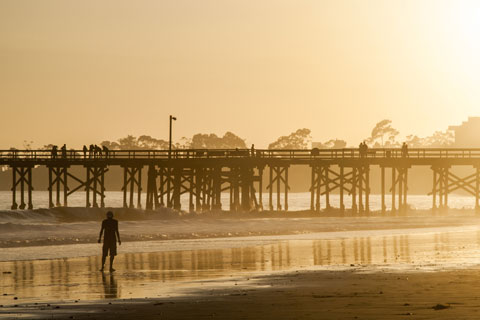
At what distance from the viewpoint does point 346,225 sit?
155 ft

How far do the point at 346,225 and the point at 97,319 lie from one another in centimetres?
3434

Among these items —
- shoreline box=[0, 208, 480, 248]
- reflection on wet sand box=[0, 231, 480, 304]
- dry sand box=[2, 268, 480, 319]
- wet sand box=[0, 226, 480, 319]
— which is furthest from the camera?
shoreline box=[0, 208, 480, 248]

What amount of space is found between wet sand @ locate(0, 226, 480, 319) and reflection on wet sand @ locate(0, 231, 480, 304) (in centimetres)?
2

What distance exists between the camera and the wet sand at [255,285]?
46.6 ft

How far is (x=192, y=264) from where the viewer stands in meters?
23.1

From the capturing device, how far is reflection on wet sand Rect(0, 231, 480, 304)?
17547 millimetres

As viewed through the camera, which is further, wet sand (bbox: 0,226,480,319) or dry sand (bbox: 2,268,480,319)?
wet sand (bbox: 0,226,480,319)

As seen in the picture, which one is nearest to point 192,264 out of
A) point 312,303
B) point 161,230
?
point 312,303

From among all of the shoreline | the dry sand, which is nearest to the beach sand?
the dry sand

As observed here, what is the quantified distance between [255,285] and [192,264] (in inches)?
217

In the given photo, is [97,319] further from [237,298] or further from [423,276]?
[423,276]

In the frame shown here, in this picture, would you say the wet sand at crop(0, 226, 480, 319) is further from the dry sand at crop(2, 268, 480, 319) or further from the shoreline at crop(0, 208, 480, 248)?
the shoreline at crop(0, 208, 480, 248)

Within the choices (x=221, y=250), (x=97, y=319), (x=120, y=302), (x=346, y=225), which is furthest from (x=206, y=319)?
(x=346, y=225)

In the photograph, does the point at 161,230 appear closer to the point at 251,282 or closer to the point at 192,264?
the point at 192,264
